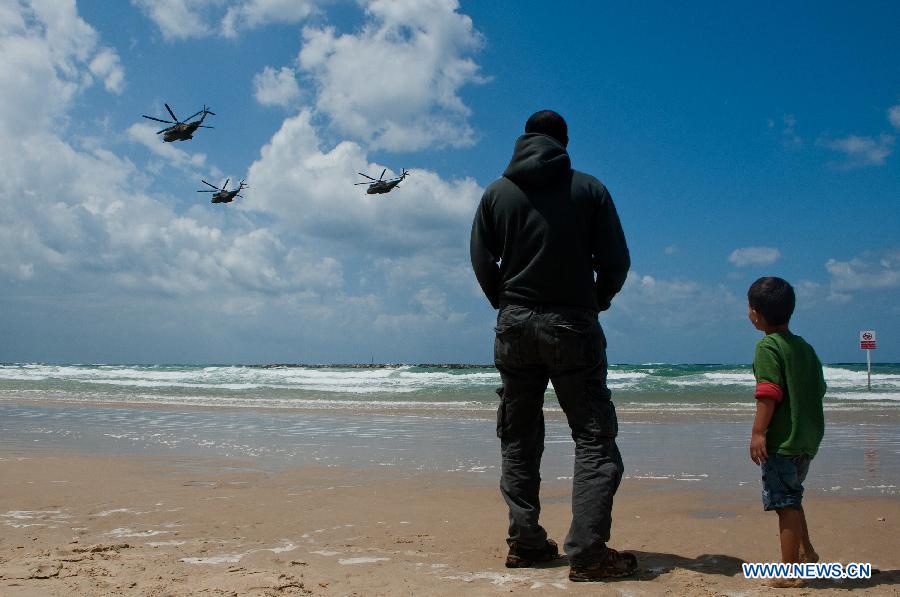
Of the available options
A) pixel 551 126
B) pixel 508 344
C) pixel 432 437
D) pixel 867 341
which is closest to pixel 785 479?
pixel 508 344

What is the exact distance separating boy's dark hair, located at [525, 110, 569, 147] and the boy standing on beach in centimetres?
131

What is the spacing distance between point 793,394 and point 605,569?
3.47 feet

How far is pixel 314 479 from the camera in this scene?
5.55 meters

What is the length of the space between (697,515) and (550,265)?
2.22m

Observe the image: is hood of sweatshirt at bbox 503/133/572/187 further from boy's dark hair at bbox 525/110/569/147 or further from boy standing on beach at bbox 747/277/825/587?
boy standing on beach at bbox 747/277/825/587

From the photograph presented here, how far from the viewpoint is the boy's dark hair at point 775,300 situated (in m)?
2.86

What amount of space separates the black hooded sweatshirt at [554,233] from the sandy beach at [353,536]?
1.24 meters

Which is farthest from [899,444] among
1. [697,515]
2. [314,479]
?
[314,479]

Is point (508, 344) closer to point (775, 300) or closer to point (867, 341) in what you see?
point (775, 300)

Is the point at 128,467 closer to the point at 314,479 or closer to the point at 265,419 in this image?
the point at 314,479

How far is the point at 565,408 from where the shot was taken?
304 centimetres

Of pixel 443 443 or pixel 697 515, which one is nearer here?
pixel 697 515

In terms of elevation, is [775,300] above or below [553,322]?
above

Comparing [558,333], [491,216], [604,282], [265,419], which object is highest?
[491,216]
